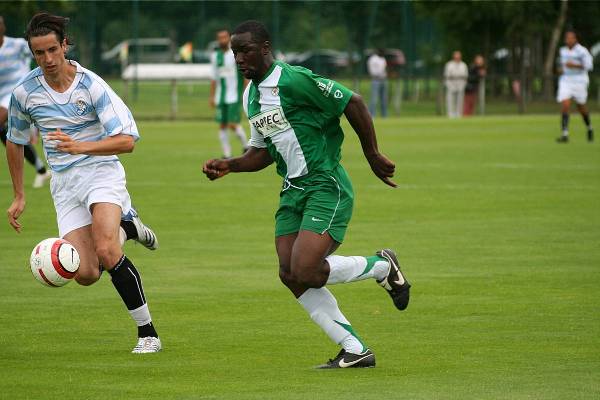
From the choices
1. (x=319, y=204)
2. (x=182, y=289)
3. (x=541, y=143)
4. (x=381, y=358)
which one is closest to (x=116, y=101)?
(x=319, y=204)

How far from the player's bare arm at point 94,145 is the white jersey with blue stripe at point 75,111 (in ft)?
0.25

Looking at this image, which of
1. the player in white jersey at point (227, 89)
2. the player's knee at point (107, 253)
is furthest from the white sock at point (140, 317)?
the player in white jersey at point (227, 89)

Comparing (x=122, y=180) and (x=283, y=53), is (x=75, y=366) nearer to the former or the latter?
(x=122, y=180)

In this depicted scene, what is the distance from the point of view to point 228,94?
2622 cm

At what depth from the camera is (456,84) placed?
43969 millimetres

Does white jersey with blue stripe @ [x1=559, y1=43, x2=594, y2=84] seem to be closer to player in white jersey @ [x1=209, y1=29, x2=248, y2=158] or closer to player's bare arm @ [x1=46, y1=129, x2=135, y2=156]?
player in white jersey @ [x1=209, y1=29, x2=248, y2=158]

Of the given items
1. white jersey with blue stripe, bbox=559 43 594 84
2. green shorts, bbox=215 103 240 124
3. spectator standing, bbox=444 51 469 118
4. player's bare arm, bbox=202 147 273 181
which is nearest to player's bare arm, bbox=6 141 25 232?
player's bare arm, bbox=202 147 273 181

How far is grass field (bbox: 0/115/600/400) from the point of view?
24.5ft

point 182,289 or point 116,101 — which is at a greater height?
point 116,101

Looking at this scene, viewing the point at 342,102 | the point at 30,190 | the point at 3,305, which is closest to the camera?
the point at 342,102

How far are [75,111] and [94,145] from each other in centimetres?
43

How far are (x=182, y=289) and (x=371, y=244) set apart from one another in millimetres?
3259

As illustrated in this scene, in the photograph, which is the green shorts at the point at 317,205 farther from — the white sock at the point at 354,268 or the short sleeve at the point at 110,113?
the short sleeve at the point at 110,113

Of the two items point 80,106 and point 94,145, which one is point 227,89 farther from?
point 94,145
